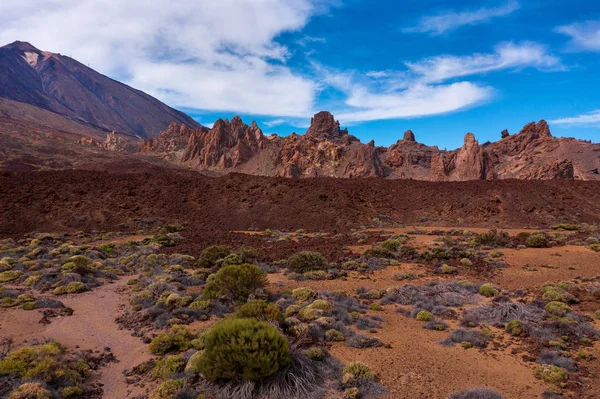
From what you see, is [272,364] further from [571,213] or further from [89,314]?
[571,213]

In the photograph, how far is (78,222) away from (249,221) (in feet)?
53.6

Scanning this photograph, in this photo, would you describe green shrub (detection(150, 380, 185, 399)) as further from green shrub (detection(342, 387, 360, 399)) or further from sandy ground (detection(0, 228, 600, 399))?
green shrub (detection(342, 387, 360, 399))

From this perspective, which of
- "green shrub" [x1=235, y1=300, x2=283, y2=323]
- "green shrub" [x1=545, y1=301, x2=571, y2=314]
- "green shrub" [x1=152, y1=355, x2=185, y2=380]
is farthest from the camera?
"green shrub" [x1=545, y1=301, x2=571, y2=314]

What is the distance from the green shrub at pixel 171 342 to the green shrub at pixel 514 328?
31.0 ft

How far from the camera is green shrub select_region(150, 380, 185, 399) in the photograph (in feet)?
23.7

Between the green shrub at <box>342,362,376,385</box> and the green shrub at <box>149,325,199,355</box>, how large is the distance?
4527mm

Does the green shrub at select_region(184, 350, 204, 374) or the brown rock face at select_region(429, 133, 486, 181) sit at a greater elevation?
the brown rock face at select_region(429, 133, 486, 181)

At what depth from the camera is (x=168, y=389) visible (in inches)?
290

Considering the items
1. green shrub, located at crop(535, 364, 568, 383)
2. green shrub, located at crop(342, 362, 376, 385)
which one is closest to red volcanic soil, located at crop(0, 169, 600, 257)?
green shrub, located at crop(342, 362, 376, 385)

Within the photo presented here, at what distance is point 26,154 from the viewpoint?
3231 inches

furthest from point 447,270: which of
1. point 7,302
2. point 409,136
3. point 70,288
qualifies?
point 409,136

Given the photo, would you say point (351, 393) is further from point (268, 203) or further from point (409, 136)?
point (409, 136)

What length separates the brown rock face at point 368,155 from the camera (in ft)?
256

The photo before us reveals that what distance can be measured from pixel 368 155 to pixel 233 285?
91260mm
